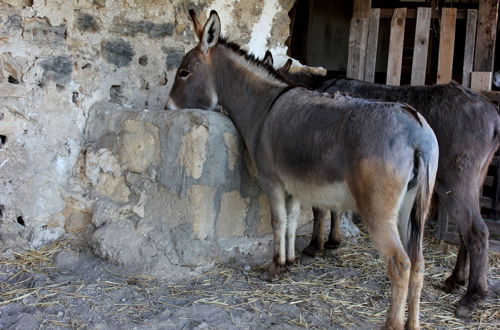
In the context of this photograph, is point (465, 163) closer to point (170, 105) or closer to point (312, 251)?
point (312, 251)

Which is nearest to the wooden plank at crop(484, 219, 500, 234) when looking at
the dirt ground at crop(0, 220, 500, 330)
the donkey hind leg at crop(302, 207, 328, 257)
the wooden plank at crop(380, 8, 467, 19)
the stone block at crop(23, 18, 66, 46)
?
the dirt ground at crop(0, 220, 500, 330)

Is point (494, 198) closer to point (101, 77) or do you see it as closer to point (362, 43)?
point (362, 43)

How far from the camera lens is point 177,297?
10.8 feet

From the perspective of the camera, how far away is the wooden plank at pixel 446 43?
4.93 m

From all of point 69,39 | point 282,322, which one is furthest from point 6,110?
point 282,322

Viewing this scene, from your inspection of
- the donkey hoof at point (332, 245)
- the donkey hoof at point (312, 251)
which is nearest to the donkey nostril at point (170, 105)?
the donkey hoof at point (312, 251)

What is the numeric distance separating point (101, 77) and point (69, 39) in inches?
15.8

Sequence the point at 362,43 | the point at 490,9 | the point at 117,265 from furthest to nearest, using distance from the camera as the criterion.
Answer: the point at 362,43 → the point at 490,9 → the point at 117,265

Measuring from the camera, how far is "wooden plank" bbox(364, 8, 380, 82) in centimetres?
517

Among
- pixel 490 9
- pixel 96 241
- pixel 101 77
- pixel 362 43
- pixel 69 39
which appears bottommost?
pixel 96 241

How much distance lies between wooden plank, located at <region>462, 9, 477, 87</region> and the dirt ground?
2.08 meters

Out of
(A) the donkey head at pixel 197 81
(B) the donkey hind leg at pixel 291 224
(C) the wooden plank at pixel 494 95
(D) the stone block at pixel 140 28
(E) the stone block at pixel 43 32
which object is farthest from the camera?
(C) the wooden plank at pixel 494 95

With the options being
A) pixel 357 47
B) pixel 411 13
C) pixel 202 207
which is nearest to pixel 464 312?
pixel 202 207

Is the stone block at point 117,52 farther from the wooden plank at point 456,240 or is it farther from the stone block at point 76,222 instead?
the wooden plank at point 456,240
